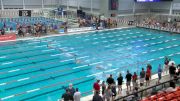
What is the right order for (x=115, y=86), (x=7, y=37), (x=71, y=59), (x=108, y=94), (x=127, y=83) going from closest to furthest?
(x=108, y=94) < (x=115, y=86) < (x=127, y=83) < (x=71, y=59) < (x=7, y=37)

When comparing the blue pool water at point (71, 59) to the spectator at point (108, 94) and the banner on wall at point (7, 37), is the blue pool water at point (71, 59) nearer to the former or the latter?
the banner on wall at point (7, 37)

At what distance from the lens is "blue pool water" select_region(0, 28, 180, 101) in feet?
39.5

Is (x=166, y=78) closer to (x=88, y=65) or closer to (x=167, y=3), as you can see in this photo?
(x=88, y=65)

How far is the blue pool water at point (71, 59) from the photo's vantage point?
12039 mm

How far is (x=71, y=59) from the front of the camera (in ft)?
54.4

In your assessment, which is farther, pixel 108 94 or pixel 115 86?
pixel 115 86

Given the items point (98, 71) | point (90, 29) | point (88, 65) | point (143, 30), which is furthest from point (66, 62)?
point (143, 30)

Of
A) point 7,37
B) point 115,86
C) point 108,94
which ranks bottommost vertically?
point 108,94

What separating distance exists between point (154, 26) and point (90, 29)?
8240mm

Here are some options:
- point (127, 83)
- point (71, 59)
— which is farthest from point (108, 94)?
point (71, 59)

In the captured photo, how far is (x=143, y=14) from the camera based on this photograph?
37.0 metres

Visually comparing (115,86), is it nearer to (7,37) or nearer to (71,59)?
(71,59)

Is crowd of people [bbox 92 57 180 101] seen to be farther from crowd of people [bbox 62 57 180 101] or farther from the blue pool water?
the blue pool water

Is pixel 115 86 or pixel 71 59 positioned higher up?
pixel 71 59
